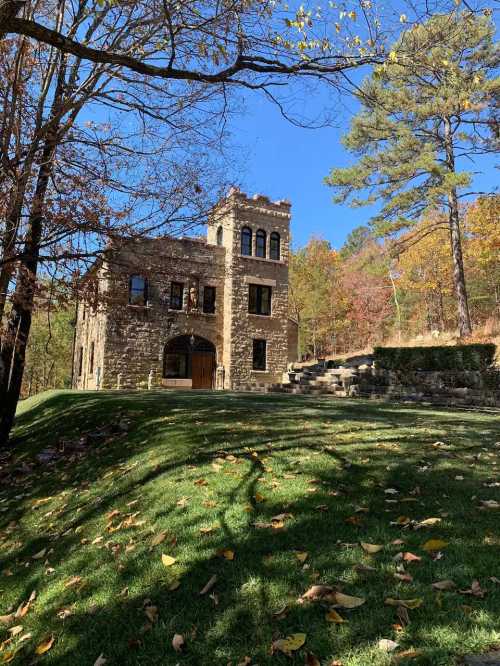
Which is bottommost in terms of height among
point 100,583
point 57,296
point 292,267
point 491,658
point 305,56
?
point 100,583

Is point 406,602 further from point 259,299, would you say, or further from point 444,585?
point 259,299

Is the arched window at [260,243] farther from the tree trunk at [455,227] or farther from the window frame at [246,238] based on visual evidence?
the tree trunk at [455,227]

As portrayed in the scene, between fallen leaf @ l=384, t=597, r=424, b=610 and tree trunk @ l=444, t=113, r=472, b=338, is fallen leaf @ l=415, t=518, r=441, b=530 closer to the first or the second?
fallen leaf @ l=384, t=597, r=424, b=610

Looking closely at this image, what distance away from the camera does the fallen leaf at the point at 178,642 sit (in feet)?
8.87

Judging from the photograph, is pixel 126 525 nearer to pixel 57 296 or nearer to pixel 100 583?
pixel 100 583

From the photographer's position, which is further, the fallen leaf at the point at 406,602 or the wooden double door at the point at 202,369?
the wooden double door at the point at 202,369

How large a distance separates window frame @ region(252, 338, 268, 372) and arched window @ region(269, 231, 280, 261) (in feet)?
15.8

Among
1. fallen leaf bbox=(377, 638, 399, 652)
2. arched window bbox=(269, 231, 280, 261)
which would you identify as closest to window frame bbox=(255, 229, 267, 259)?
arched window bbox=(269, 231, 280, 261)

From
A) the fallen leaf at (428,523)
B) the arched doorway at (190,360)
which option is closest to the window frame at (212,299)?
the arched doorway at (190,360)

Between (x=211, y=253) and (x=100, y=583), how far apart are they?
22.6 meters

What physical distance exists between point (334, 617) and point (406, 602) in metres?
0.42

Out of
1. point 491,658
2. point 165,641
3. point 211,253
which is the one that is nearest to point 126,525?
point 165,641

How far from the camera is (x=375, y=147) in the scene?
74.0 feet

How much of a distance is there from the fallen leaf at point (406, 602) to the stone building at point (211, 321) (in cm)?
2039
